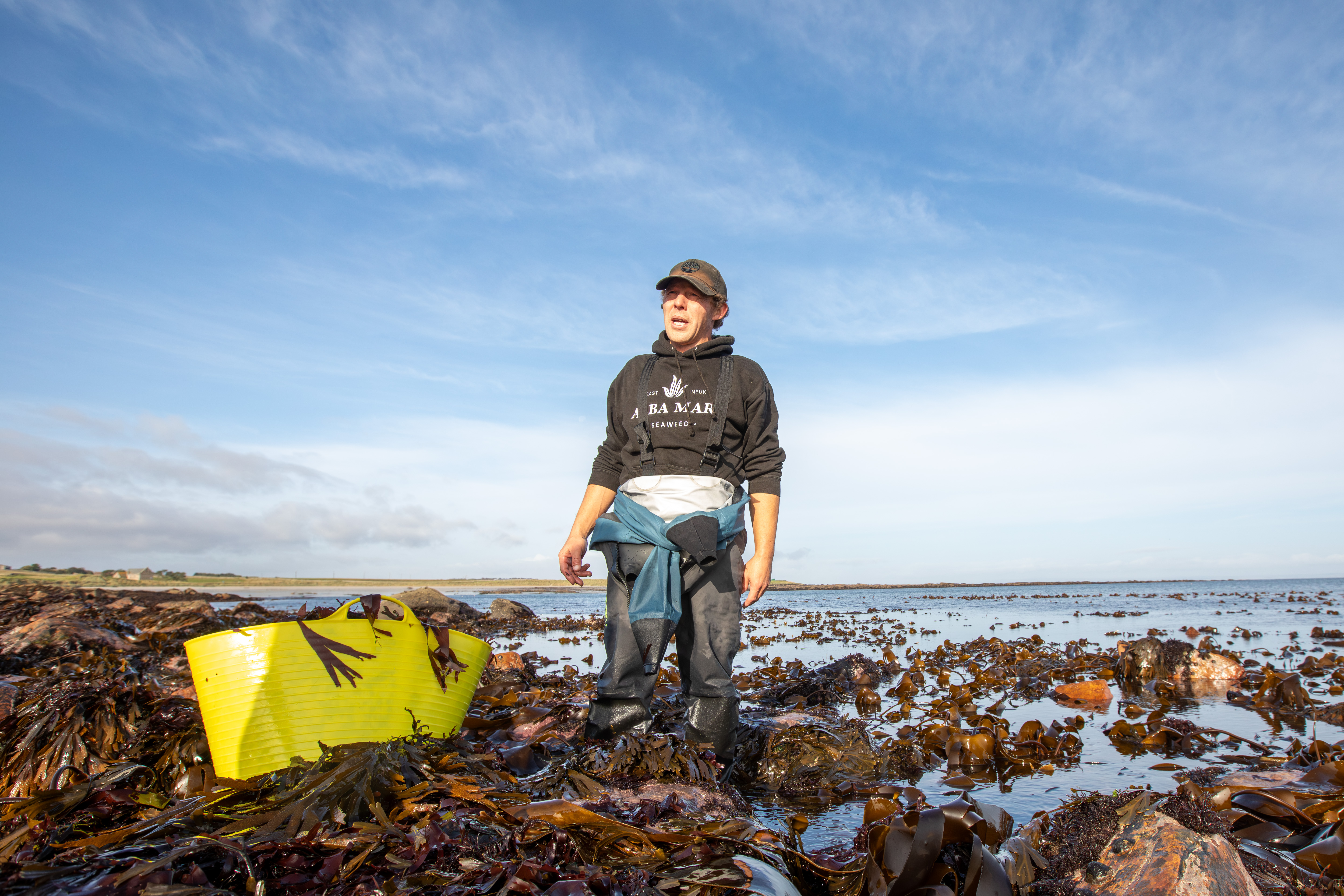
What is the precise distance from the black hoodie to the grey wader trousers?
1.54ft

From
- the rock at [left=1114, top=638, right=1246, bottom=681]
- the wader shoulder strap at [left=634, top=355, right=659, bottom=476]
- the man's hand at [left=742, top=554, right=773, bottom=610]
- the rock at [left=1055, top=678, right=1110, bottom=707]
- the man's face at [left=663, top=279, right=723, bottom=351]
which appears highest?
the man's face at [left=663, top=279, right=723, bottom=351]

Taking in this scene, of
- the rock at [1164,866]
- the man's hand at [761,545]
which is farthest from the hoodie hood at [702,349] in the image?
the rock at [1164,866]

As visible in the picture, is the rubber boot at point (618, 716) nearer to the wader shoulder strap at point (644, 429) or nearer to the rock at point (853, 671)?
the wader shoulder strap at point (644, 429)

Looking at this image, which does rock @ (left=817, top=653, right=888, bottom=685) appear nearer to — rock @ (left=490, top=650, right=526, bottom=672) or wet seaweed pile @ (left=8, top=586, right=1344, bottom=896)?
wet seaweed pile @ (left=8, top=586, right=1344, bottom=896)

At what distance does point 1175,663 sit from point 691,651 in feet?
20.6

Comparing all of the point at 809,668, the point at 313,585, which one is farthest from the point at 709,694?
the point at 313,585

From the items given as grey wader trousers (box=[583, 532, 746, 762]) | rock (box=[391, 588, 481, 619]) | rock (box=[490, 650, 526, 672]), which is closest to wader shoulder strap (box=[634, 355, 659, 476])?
grey wader trousers (box=[583, 532, 746, 762])

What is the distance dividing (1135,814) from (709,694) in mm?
1695

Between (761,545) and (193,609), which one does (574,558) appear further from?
(193,609)

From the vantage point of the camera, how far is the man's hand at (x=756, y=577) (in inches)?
132

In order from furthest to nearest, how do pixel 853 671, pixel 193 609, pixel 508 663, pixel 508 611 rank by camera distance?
1. pixel 508 611
2. pixel 193 609
3. pixel 853 671
4. pixel 508 663

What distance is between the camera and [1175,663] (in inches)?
266

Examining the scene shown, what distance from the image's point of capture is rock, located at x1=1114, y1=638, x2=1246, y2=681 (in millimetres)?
6520

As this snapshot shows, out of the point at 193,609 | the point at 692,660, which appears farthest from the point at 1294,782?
the point at 193,609
